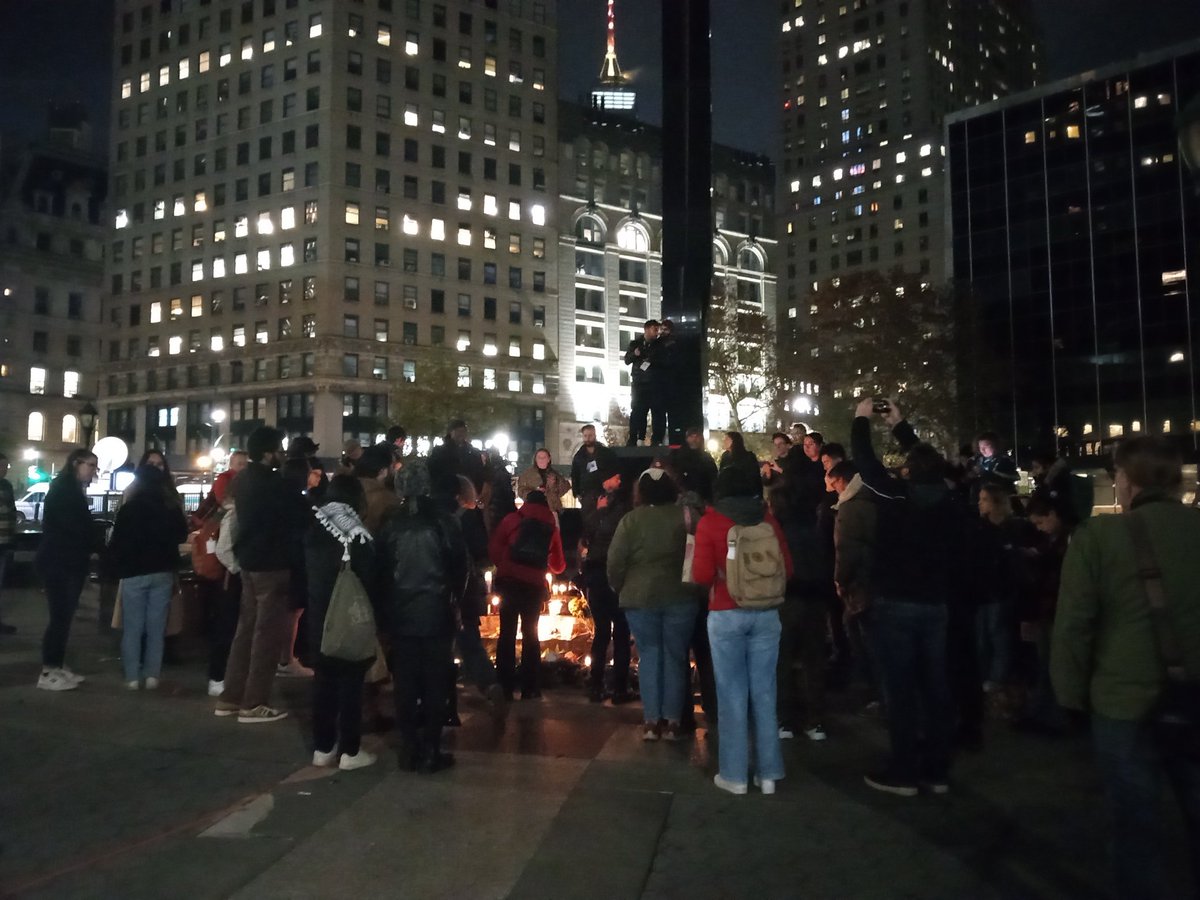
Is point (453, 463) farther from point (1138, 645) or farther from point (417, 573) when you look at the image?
point (1138, 645)

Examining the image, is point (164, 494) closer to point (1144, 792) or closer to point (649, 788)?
point (649, 788)

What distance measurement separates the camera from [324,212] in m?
71.4

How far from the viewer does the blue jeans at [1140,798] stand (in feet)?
11.4

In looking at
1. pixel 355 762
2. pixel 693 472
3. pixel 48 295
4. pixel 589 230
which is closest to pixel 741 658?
pixel 693 472

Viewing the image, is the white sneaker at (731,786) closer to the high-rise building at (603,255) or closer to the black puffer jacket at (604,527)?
the black puffer jacket at (604,527)

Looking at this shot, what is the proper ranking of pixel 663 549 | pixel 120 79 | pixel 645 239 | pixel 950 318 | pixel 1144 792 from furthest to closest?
pixel 645 239 → pixel 120 79 → pixel 950 318 → pixel 663 549 → pixel 1144 792

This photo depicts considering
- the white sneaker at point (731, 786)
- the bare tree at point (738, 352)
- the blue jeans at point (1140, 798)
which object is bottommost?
the white sneaker at point (731, 786)

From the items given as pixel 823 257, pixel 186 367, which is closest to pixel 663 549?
pixel 186 367

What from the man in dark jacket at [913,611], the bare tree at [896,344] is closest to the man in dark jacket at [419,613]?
the man in dark jacket at [913,611]

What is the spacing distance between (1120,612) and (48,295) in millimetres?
85499

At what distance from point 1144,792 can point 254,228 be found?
78848 mm

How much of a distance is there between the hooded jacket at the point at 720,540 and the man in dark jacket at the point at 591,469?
2.98 metres

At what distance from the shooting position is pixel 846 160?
109m

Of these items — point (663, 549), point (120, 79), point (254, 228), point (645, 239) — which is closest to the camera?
point (663, 549)
